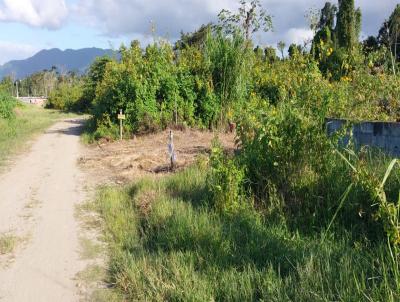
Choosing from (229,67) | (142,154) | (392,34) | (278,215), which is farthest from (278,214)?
(229,67)

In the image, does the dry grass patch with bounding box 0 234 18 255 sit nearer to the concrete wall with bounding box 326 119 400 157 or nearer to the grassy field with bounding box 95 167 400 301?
the grassy field with bounding box 95 167 400 301

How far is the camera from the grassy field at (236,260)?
12.2ft

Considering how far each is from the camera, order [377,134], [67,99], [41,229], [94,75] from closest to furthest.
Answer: [377,134] → [41,229] → [94,75] → [67,99]

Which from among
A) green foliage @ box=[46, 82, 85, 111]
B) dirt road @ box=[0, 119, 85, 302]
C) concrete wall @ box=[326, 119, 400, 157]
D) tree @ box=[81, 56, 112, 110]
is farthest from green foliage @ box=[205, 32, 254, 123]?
green foliage @ box=[46, 82, 85, 111]

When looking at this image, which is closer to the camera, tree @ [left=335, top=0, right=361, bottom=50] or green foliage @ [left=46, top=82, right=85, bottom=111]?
tree @ [left=335, top=0, right=361, bottom=50]

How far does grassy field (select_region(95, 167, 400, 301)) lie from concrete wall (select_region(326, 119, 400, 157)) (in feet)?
7.14

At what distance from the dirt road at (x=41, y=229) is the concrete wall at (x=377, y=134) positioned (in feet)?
13.3

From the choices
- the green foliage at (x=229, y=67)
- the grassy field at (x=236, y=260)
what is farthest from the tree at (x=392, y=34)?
the green foliage at (x=229, y=67)

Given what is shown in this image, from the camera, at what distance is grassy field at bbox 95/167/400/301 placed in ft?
12.2

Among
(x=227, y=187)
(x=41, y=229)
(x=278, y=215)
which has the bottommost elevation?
(x=41, y=229)

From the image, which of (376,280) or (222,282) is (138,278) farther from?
(376,280)

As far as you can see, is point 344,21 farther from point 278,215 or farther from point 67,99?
point 67,99

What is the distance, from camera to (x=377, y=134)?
680cm

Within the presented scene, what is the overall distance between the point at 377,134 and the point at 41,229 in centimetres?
527
